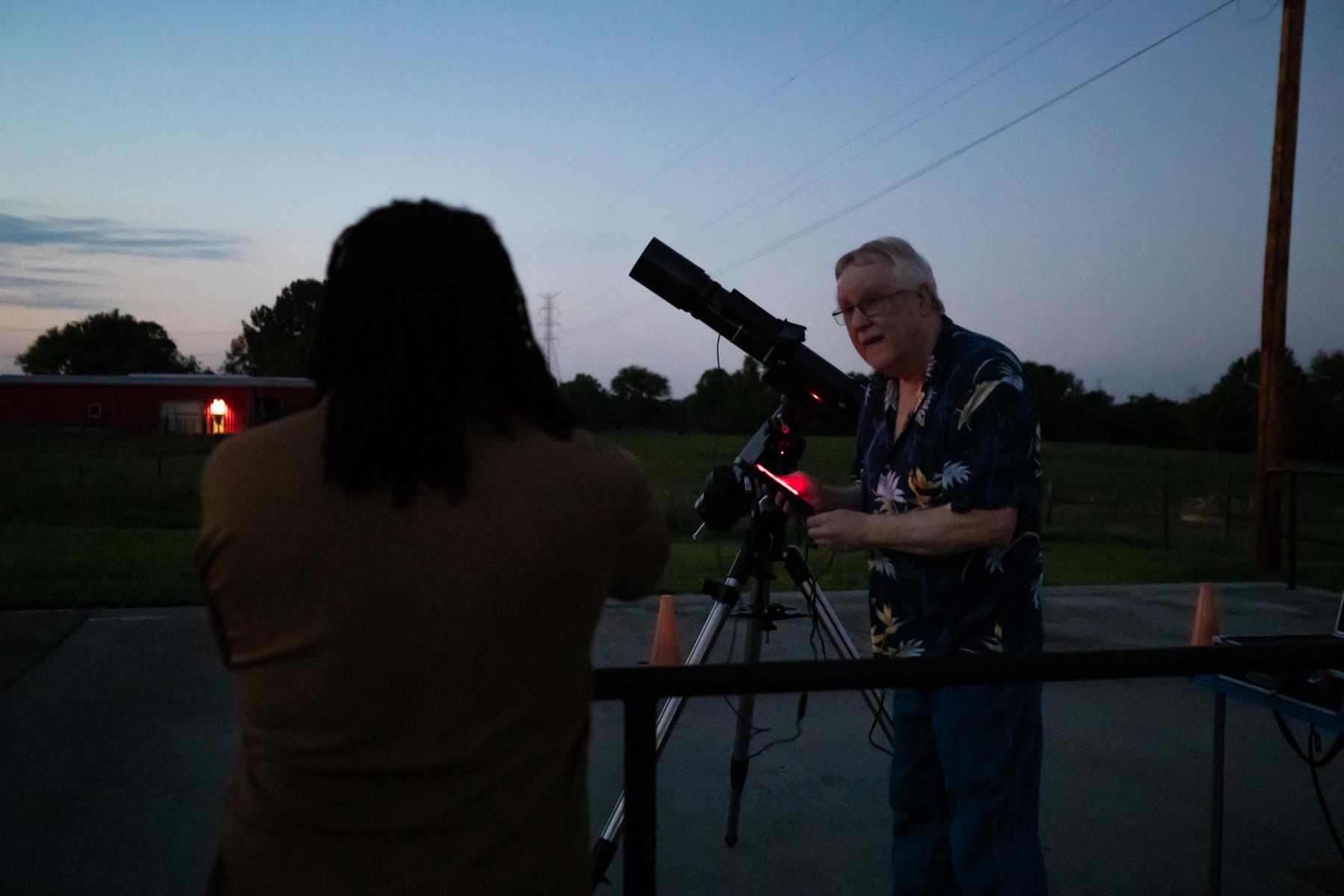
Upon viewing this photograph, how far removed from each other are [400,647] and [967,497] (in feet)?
4.40

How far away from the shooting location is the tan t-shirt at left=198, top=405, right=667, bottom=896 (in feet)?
3.54

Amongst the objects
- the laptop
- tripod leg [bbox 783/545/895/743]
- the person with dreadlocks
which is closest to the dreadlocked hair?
the person with dreadlocks

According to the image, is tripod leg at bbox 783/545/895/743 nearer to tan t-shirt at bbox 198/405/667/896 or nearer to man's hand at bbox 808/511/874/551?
man's hand at bbox 808/511/874/551

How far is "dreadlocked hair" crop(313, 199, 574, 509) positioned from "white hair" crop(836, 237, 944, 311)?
4.26 ft

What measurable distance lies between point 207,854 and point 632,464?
3059 millimetres

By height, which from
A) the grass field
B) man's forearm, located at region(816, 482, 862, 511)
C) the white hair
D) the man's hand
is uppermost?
the white hair

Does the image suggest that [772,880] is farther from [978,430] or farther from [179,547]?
[179,547]

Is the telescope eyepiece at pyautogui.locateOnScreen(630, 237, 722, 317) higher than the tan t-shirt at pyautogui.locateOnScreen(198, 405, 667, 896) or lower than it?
higher

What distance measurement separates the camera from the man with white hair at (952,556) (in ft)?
7.00

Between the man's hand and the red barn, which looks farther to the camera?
the red barn

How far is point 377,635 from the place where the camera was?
3.55ft

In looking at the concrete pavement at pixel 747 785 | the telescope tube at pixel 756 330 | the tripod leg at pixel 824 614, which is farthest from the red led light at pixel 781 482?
the concrete pavement at pixel 747 785

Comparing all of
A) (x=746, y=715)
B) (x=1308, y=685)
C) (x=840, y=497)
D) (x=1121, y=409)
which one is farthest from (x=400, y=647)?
(x=1121, y=409)

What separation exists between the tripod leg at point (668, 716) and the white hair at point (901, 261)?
98 cm
